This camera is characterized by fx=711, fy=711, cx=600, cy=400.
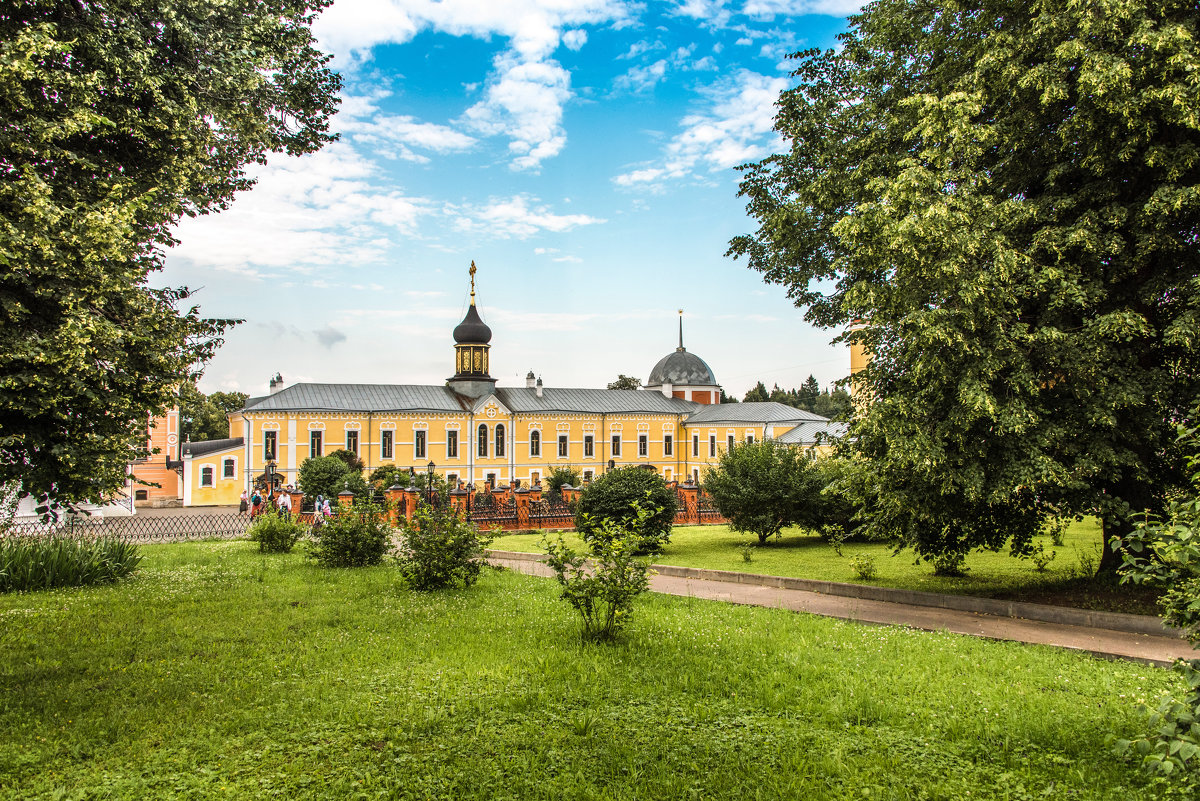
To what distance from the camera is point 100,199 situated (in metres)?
6.23

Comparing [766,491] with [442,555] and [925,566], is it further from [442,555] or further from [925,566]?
[442,555]

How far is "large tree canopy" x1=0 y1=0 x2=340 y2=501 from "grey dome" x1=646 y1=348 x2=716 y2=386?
54.0 meters

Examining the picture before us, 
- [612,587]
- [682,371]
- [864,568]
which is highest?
[682,371]

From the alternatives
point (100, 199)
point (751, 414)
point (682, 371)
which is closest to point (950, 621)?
point (100, 199)

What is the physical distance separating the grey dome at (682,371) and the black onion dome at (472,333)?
1695 centimetres

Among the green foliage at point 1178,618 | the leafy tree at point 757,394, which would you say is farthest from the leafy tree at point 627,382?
the green foliage at point 1178,618

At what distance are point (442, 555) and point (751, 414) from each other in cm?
4375

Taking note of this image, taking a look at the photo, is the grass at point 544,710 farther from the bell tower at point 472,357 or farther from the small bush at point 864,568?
the bell tower at point 472,357

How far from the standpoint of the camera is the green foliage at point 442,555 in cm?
1102

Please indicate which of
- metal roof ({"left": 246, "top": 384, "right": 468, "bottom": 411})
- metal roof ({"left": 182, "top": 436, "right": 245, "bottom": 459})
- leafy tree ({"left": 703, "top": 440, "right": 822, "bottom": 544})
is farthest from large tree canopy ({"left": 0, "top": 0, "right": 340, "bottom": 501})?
metal roof ({"left": 182, "top": 436, "right": 245, "bottom": 459})

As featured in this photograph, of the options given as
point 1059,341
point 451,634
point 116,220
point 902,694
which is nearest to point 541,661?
point 451,634

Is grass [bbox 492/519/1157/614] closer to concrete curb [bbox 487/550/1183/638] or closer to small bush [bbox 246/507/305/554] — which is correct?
concrete curb [bbox 487/550/1183/638]

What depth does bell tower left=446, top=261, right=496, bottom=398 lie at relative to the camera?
50.3m

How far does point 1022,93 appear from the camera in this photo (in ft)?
29.0
